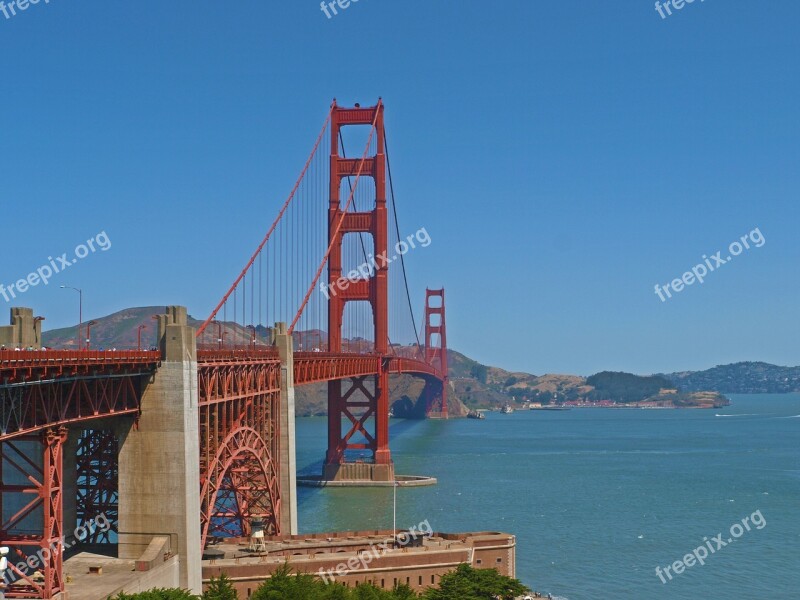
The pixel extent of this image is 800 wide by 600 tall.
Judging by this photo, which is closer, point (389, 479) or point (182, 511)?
point (182, 511)

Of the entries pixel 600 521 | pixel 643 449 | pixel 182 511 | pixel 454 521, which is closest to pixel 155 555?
pixel 182 511

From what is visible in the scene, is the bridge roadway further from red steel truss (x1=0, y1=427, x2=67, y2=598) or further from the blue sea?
the blue sea

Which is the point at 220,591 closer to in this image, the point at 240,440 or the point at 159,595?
the point at 159,595

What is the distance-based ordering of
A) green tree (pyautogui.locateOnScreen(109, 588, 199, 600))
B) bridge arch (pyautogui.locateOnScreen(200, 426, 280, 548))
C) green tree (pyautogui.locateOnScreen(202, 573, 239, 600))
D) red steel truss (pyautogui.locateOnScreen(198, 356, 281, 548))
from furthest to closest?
bridge arch (pyautogui.locateOnScreen(200, 426, 280, 548))
red steel truss (pyautogui.locateOnScreen(198, 356, 281, 548))
green tree (pyautogui.locateOnScreen(202, 573, 239, 600))
green tree (pyautogui.locateOnScreen(109, 588, 199, 600))

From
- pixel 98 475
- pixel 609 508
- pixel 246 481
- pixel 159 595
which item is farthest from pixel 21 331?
pixel 609 508

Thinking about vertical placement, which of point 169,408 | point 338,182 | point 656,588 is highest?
point 338,182

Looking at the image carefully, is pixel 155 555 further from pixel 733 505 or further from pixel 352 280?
pixel 352 280

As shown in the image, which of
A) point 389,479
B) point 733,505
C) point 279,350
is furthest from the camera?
point 389,479

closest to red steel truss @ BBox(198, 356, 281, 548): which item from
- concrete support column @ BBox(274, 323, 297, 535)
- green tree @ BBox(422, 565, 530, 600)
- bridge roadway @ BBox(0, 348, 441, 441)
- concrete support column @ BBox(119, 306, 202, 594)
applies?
concrete support column @ BBox(274, 323, 297, 535)
